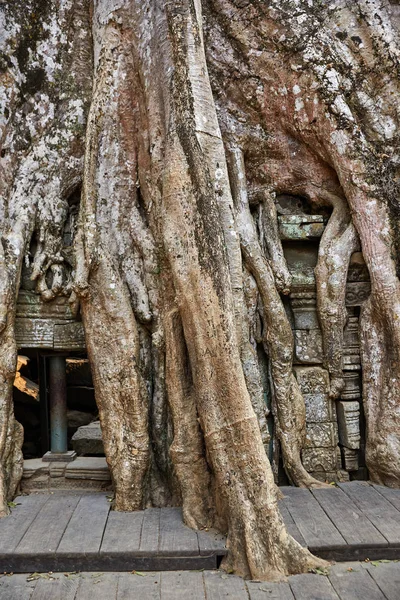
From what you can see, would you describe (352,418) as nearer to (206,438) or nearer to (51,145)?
(206,438)

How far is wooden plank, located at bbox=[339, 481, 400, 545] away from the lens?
3.03 meters

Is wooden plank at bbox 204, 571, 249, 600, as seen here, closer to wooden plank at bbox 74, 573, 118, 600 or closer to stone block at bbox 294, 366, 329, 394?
wooden plank at bbox 74, 573, 118, 600

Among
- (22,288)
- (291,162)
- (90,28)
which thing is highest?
(90,28)

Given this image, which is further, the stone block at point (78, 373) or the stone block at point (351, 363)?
the stone block at point (78, 373)

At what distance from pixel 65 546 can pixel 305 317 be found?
7.78ft

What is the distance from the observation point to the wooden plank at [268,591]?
98.5 inches

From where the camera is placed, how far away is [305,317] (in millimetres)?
4270

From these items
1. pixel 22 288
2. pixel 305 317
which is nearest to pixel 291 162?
pixel 305 317

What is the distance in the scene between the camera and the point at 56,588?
2.65 meters

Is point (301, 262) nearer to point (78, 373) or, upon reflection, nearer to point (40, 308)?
point (40, 308)

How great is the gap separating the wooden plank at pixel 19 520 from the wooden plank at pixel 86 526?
0.82 ft

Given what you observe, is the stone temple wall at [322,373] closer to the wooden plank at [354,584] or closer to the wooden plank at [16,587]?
the wooden plank at [354,584]

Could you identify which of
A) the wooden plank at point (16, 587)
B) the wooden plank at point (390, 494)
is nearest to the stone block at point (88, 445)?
the wooden plank at point (16, 587)

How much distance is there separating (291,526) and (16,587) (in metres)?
1.50
